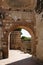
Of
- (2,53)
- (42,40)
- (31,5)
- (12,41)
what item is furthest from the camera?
(12,41)

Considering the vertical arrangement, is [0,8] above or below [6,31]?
above

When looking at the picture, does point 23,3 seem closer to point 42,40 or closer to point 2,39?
point 2,39

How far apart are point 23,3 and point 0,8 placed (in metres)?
1.84

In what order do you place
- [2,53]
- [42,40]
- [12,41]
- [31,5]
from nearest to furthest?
[42,40], [2,53], [31,5], [12,41]

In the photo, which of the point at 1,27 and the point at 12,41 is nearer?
the point at 1,27

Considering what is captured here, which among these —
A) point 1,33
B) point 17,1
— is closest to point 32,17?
point 17,1

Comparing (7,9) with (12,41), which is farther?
(12,41)

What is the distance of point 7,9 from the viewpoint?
41.0 ft

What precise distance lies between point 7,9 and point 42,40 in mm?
4032

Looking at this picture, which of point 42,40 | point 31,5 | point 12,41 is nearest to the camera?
point 42,40

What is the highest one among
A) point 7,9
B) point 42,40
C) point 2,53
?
point 7,9

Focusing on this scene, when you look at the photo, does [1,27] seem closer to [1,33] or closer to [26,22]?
[1,33]

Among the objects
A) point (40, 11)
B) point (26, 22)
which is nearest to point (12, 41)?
point (26, 22)

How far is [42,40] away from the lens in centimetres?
980
